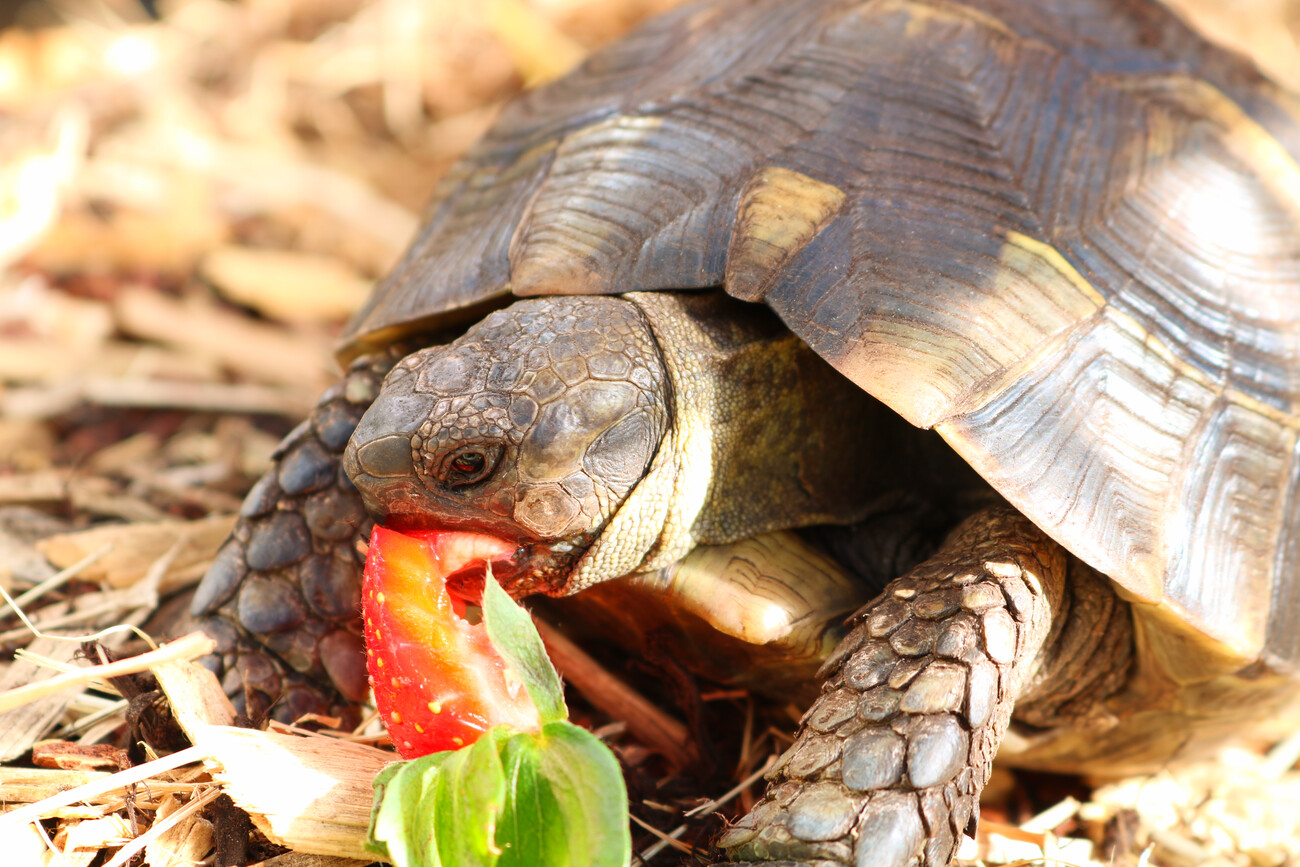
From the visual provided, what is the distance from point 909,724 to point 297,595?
1344 millimetres

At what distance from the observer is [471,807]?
4.90 feet

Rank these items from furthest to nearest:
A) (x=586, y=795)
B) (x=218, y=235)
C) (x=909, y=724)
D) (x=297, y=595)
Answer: (x=218, y=235) < (x=297, y=595) < (x=909, y=724) < (x=586, y=795)

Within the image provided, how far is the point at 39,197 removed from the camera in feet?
14.4

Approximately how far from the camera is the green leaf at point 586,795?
1.44 m

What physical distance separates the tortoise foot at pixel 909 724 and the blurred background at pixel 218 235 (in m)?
0.39

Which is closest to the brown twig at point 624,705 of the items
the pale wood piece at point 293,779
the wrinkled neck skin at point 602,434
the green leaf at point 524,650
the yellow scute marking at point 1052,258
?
the wrinkled neck skin at point 602,434

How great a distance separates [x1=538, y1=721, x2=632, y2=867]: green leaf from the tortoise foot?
14.3 inches

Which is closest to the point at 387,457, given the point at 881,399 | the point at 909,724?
the point at 881,399

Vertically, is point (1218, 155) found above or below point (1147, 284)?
above

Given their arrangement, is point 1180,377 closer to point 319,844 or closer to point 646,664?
point 646,664

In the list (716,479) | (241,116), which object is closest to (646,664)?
(716,479)

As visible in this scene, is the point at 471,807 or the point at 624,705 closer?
the point at 471,807

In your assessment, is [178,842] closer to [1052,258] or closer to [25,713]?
[25,713]

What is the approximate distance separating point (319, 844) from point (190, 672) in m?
0.47
